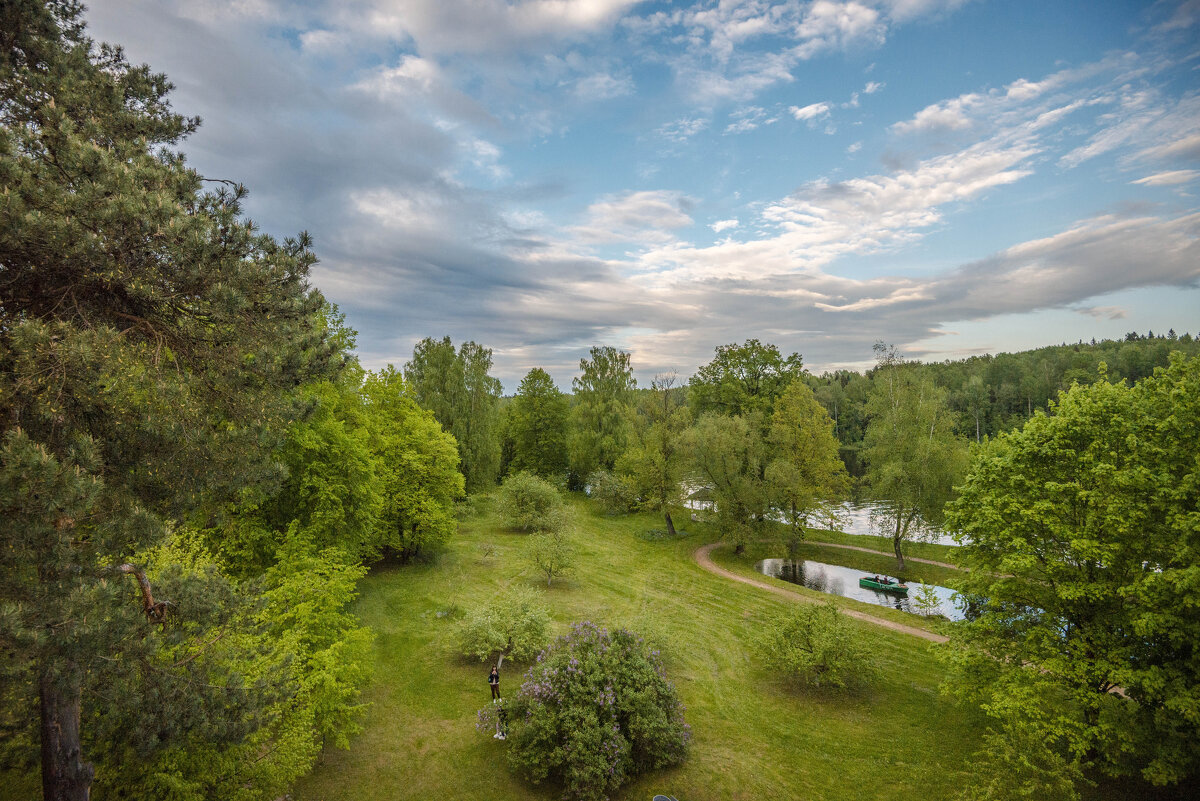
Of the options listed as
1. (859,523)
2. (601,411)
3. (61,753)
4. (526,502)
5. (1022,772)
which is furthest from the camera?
(601,411)

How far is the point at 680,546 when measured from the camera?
3155 cm

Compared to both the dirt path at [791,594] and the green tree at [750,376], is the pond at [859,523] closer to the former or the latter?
the dirt path at [791,594]

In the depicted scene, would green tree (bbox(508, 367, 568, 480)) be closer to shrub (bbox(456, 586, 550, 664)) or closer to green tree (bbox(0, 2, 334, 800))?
shrub (bbox(456, 586, 550, 664))

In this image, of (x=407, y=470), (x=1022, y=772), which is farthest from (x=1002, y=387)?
(x=407, y=470)

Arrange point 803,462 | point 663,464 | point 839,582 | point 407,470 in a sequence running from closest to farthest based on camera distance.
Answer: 1. point 407,470
2. point 839,582
3. point 803,462
4. point 663,464

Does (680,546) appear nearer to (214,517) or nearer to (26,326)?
(214,517)

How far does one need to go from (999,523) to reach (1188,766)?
4949 millimetres

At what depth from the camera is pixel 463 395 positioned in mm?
35719

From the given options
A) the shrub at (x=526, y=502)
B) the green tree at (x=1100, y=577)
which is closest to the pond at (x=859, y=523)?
the shrub at (x=526, y=502)

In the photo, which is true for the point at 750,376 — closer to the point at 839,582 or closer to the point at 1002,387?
the point at 839,582

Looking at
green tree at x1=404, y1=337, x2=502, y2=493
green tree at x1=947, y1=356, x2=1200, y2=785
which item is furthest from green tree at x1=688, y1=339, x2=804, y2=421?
green tree at x1=947, y1=356, x2=1200, y2=785

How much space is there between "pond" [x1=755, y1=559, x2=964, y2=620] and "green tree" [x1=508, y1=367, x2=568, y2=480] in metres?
21.9

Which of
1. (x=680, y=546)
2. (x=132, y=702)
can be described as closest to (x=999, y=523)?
(x=132, y=702)

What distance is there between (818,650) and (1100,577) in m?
6.67
